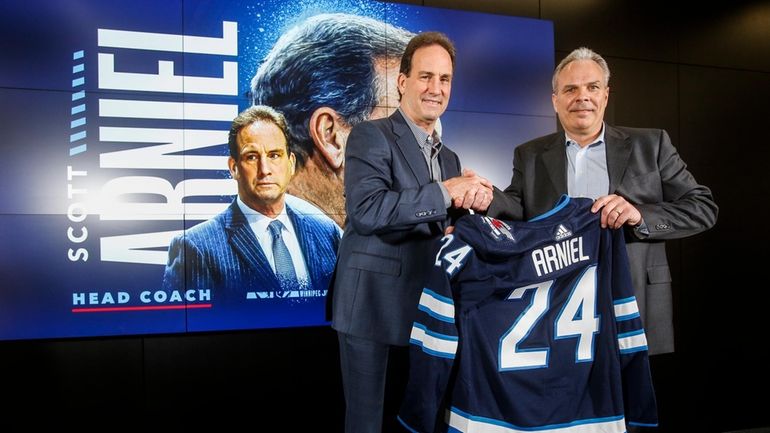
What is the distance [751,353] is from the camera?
3.74 metres

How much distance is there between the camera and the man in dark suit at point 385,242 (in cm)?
154

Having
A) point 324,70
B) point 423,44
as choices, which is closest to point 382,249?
point 423,44

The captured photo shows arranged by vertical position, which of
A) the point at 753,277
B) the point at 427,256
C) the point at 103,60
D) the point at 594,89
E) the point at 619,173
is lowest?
the point at 753,277

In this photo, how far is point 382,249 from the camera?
5.13 ft

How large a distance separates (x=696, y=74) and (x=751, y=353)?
6.41 feet

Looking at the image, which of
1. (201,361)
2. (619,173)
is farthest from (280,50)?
(619,173)

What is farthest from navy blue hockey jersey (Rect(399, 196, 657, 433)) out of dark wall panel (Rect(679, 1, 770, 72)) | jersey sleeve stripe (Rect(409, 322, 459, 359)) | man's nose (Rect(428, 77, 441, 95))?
dark wall panel (Rect(679, 1, 770, 72))

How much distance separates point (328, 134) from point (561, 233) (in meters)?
1.79

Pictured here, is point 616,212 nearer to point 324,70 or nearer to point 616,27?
point 324,70

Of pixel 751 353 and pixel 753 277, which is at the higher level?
pixel 753 277

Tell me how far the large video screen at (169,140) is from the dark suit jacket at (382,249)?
144 centimetres

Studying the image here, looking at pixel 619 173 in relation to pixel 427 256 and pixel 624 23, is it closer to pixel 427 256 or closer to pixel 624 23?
pixel 427 256

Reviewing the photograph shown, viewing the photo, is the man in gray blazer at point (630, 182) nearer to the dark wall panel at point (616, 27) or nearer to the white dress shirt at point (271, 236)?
the white dress shirt at point (271, 236)

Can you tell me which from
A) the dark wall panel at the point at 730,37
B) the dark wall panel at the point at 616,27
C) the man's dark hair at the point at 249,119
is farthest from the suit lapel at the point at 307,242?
the dark wall panel at the point at 730,37
